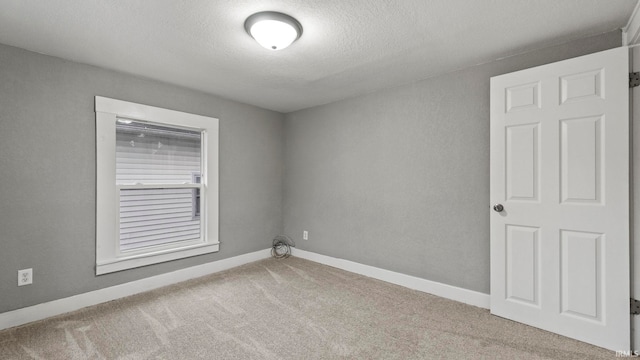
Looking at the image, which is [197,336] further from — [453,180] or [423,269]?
[453,180]

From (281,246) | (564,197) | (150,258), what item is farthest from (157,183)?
(564,197)

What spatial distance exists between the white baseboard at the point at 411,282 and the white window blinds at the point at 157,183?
5.72 feet

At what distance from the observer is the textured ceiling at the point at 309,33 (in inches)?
68.7

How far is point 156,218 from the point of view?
10.3ft

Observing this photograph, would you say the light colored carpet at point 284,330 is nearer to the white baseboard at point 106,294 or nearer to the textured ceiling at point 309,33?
the white baseboard at point 106,294

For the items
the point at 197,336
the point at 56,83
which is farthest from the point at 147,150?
the point at 197,336

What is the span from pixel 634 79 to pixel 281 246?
13.2 ft

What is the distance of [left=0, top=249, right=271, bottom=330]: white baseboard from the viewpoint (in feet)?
7.33

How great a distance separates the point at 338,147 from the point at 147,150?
2.27 meters

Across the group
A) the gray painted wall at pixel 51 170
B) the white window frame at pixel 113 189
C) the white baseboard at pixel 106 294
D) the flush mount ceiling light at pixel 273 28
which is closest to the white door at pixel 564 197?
the flush mount ceiling light at pixel 273 28

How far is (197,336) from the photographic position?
2.09 meters

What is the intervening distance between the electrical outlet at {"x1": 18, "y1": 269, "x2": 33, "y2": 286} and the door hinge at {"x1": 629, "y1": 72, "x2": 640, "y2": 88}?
4767 millimetres

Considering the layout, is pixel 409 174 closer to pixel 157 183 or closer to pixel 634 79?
pixel 634 79

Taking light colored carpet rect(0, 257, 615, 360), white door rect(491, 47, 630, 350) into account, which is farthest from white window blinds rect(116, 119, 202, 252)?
white door rect(491, 47, 630, 350)
